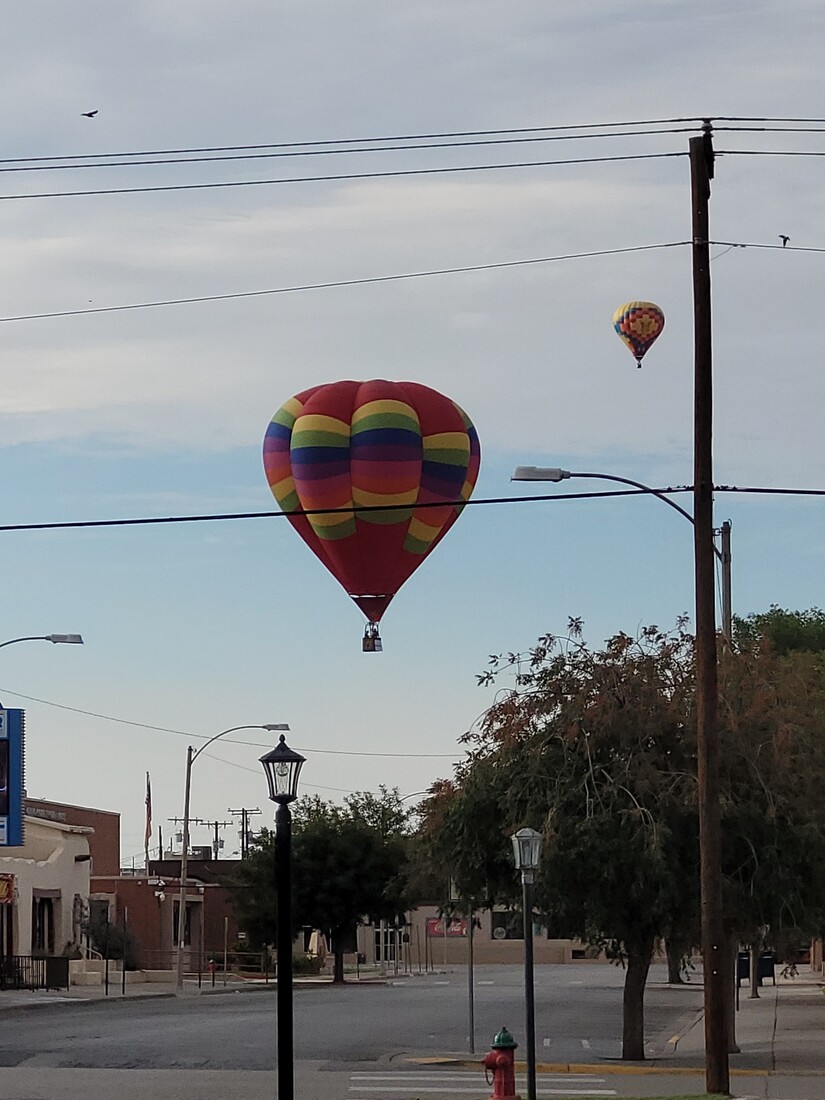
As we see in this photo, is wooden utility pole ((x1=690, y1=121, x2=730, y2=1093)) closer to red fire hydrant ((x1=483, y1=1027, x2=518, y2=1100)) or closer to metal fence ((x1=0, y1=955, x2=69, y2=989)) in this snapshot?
red fire hydrant ((x1=483, y1=1027, x2=518, y2=1100))

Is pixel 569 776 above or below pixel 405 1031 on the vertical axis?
above

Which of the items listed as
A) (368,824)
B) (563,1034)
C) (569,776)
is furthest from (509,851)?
(368,824)

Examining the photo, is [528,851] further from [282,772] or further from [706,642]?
[282,772]

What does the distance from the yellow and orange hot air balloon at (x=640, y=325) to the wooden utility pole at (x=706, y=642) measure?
1296cm

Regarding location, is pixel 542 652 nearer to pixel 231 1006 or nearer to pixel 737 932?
pixel 737 932

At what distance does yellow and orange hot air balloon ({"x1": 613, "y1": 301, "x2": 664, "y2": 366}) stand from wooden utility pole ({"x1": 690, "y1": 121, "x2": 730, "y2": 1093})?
12962 mm

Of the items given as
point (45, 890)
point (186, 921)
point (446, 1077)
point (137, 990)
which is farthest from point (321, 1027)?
point (186, 921)

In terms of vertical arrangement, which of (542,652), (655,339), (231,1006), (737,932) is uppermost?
(655,339)

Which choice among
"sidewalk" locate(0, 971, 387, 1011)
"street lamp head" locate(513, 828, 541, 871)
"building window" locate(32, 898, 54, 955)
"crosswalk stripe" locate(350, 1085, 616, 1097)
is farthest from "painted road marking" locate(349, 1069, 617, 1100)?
"building window" locate(32, 898, 54, 955)

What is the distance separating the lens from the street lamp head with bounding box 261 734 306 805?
17.5 meters

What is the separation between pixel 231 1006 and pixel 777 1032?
16976mm

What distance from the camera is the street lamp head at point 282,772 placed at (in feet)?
57.3

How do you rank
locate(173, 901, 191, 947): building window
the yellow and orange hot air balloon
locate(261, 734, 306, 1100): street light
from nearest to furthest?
locate(261, 734, 306, 1100): street light → the yellow and orange hot air balloon → locate(173, 901, 191, 947): building window

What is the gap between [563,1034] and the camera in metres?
33.5
